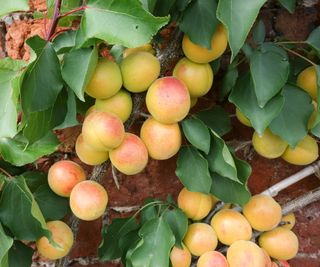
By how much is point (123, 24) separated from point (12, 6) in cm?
18

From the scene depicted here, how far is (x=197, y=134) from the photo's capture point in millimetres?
738

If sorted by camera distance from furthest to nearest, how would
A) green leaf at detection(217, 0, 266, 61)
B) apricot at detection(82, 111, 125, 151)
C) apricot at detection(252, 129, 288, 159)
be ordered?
1. apricot at detection(252, 129, 288, 159)
2. apricot at detection(82, 111, 125, 151)
3. green leaf at detection(217, 0, 266, 61)

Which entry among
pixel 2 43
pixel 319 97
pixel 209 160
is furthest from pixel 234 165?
pixel 2 43

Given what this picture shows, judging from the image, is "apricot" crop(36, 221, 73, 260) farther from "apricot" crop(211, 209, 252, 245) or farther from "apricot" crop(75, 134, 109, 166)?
"apricot" crop(211, 209, 252, 245)

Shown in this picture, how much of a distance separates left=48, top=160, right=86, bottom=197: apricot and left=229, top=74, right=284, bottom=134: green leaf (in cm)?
28

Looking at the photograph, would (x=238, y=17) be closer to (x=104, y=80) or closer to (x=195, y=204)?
(x=104, y=80)

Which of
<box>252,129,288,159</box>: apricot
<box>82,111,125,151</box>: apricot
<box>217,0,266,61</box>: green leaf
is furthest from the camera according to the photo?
<box>252,129,288,159</box>: apricot

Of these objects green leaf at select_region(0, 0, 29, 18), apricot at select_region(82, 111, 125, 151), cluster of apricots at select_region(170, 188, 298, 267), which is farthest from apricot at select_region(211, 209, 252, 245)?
green leaf at select_region(0, 0, 29, 18)

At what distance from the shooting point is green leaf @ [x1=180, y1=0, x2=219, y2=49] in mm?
686

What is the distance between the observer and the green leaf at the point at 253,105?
0.70 m

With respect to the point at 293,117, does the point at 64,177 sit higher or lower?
lower

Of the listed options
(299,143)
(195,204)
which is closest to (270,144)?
(299,143)

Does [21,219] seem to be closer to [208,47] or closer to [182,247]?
[182,247]

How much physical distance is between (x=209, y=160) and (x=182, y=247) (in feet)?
0.47
